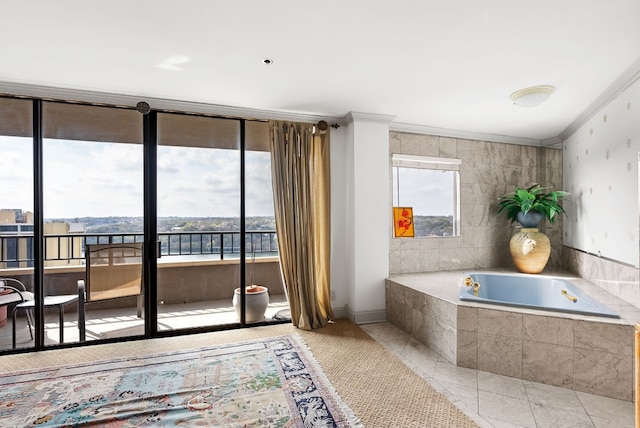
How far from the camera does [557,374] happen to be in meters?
2.28

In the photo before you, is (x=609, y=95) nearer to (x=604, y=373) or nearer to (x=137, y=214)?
(x=604, y=373)

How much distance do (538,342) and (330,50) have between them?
2579 millimetres

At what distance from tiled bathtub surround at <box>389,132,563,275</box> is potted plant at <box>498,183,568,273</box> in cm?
33

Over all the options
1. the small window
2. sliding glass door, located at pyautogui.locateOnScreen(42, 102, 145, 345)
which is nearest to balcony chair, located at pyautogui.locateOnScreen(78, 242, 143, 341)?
sliding glass door, located at pyautogui.locateOnScreen(42, 102, 145, 345)

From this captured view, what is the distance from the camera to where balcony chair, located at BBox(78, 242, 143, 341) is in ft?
9.88

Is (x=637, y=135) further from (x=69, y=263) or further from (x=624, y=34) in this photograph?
(x=69, y=263)

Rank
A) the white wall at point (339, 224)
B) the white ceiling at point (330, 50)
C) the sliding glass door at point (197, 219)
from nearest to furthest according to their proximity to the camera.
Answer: the white ceiling at point (330, 50) < the sliding glass door at point (197, 219) < the white wall at point (339, 224)

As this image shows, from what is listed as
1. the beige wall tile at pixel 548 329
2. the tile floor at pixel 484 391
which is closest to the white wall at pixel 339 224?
the tile floor at pixel 484 391

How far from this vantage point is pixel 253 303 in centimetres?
345

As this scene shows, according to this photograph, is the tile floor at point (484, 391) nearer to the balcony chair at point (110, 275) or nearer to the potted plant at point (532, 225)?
the balcony chair at point (110, 275)

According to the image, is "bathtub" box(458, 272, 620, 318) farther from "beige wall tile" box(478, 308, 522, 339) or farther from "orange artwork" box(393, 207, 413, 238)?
"orange artwork" box(393, 207, 413, 238)

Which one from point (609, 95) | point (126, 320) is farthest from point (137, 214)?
point (609, 95)

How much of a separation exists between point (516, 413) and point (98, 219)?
3.65m

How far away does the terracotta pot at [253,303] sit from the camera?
3.44 metres
